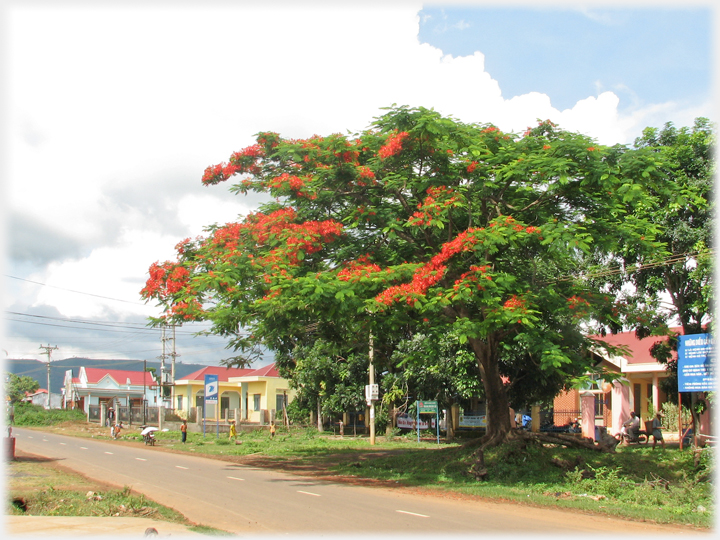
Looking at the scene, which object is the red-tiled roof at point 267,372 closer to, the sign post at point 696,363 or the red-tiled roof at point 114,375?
the red-tiled roof at point 114,375

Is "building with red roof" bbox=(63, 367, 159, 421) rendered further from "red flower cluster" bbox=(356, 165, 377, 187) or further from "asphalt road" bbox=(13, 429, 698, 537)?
"red flower cluster" bbox=(356, 165, 377, 187)

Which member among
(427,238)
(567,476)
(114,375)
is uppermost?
(427,238)

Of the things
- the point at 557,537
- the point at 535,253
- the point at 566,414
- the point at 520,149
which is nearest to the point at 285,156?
the point at 520,149

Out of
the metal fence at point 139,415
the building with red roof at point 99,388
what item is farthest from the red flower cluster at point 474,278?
the building with red roof at point 99,388

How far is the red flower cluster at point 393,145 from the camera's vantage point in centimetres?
1390

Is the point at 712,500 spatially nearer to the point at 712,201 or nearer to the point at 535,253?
the point at 535,253

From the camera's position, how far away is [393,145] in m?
14.0

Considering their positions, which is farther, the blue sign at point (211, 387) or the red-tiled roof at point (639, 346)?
the red-tiled roof at point (639, 346)

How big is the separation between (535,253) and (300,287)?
20.4 ft

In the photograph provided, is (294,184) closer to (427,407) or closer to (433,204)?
(433,204)

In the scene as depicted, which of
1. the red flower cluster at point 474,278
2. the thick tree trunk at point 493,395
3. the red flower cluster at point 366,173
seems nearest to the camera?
the red flower cluster at point 474,278

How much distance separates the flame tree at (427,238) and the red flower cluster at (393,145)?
0.03 meters

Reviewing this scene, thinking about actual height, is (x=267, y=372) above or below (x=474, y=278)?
below

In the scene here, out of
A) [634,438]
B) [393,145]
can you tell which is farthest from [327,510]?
[634,438]
